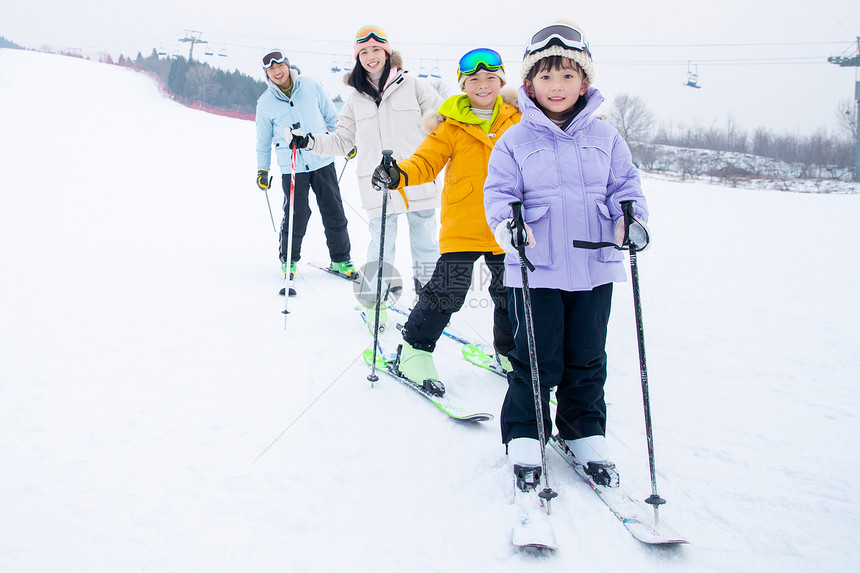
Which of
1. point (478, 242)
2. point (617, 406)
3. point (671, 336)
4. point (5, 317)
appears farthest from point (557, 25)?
point (5, 317)

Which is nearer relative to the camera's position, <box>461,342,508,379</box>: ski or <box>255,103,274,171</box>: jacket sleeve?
<box>461,342,508,379</box>: ski

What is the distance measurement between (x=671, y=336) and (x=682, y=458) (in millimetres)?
1809

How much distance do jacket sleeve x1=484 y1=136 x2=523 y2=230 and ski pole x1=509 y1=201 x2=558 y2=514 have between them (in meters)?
0.09

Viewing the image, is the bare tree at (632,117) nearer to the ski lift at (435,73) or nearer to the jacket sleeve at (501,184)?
the ski lift at (435,73)

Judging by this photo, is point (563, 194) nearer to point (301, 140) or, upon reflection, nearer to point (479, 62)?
point (479, 62)

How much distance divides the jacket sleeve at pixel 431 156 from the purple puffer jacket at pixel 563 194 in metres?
0.60

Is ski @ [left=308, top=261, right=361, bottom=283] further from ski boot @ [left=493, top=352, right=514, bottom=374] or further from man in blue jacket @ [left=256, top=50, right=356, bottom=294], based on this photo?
ski boot @ [left=493, top=352, right=514, bottom=374]

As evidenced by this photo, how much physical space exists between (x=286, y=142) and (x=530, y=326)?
3.59m

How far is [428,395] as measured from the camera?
108 inches

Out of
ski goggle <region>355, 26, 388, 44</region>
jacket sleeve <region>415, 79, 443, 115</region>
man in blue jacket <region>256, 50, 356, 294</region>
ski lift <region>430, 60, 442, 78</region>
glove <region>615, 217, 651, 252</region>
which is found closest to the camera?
glove <region>615, 217, 651, 252</region>

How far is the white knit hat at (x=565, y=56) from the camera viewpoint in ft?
6.49

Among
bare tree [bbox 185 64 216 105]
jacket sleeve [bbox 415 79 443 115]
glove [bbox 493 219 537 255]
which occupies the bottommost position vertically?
glove [bbox 493 219 537 255]

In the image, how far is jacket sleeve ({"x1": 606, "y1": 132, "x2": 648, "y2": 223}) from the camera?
2.06 meters

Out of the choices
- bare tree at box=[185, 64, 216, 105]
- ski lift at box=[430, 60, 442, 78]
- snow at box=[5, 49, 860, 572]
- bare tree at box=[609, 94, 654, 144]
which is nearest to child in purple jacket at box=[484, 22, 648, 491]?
snow at box=[5, 49, 860, 572]
